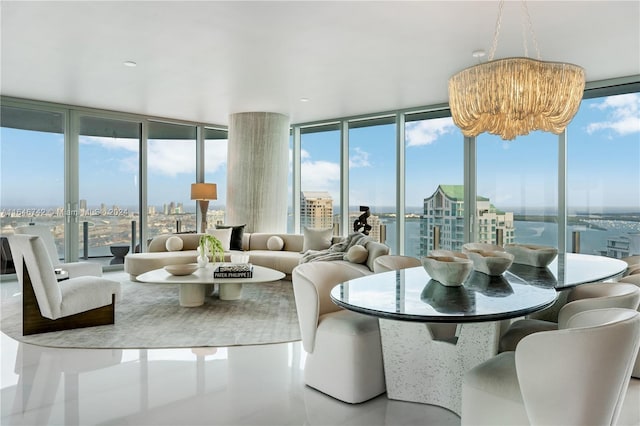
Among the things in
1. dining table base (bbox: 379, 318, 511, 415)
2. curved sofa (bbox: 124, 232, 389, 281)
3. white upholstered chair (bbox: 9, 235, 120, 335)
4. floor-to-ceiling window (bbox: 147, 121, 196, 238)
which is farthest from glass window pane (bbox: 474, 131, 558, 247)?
floor-to-ceiling window (bbox: 147, 121, 196, 238)

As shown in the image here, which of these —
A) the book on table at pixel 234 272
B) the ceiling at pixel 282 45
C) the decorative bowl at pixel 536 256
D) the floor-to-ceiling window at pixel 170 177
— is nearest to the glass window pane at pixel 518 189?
the ceiling at pixel 282 45

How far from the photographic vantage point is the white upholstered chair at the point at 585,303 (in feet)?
6.40

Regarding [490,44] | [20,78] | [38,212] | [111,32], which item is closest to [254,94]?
[111,32]

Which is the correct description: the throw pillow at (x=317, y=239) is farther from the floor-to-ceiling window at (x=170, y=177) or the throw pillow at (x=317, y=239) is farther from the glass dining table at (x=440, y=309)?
the glass dining table at (x=440, y=309)

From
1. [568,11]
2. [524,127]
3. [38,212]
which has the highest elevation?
[568,11]

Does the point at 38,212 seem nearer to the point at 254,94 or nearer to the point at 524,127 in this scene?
the point at 254,94

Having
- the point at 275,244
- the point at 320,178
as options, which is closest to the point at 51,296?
the point at 275,244

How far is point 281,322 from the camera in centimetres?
415

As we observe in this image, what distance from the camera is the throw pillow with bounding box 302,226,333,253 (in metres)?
6.39

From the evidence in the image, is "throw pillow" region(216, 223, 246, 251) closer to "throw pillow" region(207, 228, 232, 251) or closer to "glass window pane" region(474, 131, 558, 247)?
"throw pillow" region(207, 228, 232, 251)

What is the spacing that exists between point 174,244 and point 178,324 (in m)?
2.73

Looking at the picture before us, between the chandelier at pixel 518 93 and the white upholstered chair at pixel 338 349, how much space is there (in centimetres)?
156

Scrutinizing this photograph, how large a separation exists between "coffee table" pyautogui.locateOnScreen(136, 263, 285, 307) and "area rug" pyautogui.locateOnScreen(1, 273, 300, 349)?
11 cm

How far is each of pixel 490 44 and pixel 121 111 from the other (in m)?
5.86
